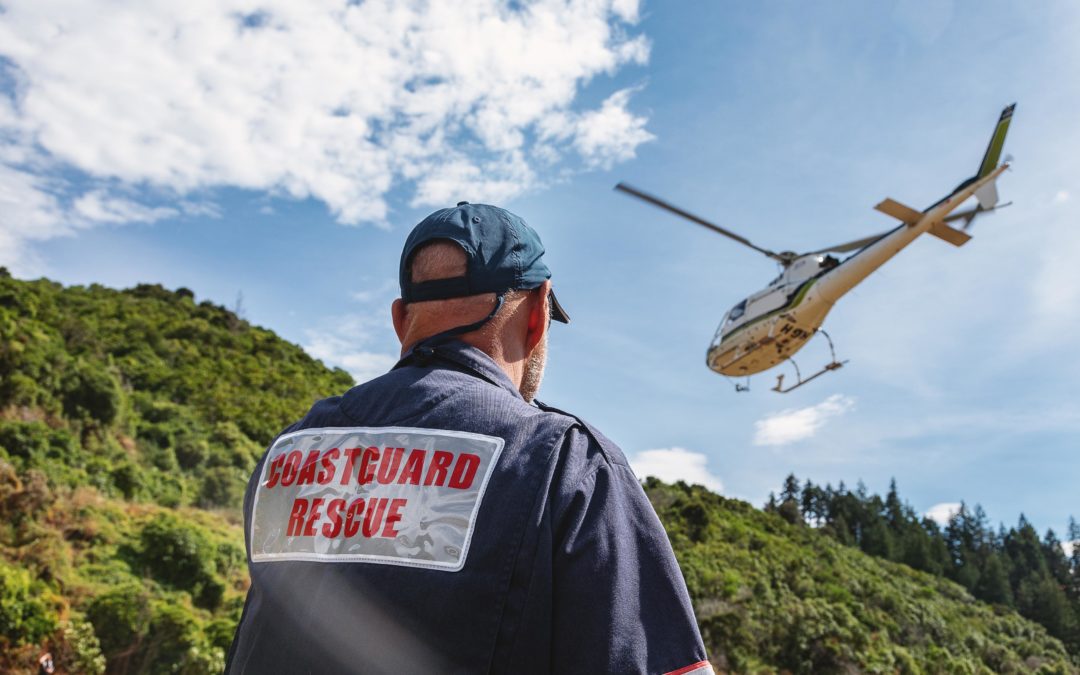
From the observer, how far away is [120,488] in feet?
70.1

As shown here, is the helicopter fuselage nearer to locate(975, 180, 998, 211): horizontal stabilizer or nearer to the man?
locate(975, 180, 998, 211): horizontal stabilizer

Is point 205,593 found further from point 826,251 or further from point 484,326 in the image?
point 484,326

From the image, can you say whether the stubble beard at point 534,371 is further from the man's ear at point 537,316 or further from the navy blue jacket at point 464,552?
the navy blue jacket at point 464,552

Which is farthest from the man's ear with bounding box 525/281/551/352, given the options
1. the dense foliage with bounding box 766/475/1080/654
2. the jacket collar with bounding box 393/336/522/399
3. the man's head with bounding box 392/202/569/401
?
the dense foliage with bounding box 766/475/1080/654

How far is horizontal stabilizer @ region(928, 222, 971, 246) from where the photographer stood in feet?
52.7

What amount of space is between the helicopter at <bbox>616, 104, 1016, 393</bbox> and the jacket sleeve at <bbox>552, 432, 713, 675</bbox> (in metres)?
15.8

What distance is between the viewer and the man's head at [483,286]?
1687 mm

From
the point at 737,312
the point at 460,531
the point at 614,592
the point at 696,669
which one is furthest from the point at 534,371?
the point at 737,312

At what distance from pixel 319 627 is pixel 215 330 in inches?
2059

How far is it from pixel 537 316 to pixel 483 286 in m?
0.17

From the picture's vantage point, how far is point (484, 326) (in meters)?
1.68

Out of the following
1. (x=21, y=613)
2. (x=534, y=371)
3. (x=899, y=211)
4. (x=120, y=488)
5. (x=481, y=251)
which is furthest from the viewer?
(x=120, y=488)

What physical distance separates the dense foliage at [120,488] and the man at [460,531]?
1409 cm

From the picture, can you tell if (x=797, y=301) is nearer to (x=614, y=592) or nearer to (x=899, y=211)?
(x=899, y=211)
